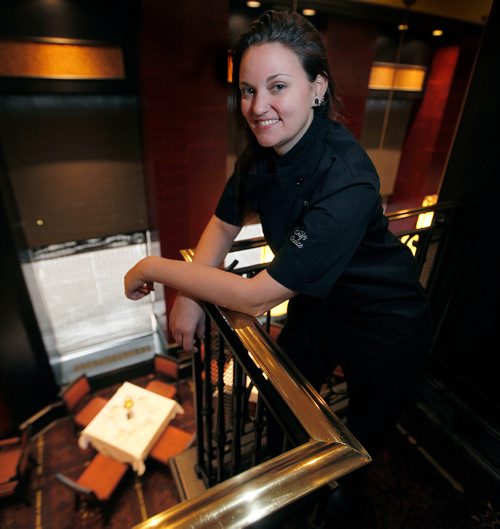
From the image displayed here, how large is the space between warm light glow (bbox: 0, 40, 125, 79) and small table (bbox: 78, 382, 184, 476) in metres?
3.99

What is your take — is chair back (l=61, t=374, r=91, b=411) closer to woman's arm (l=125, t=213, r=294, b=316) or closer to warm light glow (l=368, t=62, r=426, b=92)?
woman's arm (l=125, t=213, r=294, b=316)

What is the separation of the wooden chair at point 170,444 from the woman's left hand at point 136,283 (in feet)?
12.7

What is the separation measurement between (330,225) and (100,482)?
467cm

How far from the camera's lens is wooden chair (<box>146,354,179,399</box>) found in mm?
5590

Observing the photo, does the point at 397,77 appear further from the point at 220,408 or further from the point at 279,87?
the point at 220,408

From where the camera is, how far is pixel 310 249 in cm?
90

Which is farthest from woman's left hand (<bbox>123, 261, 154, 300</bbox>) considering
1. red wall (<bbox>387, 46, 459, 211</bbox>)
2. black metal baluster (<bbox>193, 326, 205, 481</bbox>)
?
red wall (<bbox>387, 46, 459, 211</bbox>)

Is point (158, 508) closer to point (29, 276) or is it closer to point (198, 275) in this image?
point (29, 276)

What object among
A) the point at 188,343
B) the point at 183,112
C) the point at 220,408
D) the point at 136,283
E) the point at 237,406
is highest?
the point at 183,112

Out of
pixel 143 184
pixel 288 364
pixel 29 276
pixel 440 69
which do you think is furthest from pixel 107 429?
pixel 440 69

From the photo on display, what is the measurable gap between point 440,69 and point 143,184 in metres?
4.83

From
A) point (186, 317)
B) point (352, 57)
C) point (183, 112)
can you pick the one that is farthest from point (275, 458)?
point (352, 57)

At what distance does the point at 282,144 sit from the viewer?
1083 mm

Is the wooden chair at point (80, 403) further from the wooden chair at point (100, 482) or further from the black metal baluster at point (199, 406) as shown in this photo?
the black metal baluster at point (199, 406)
